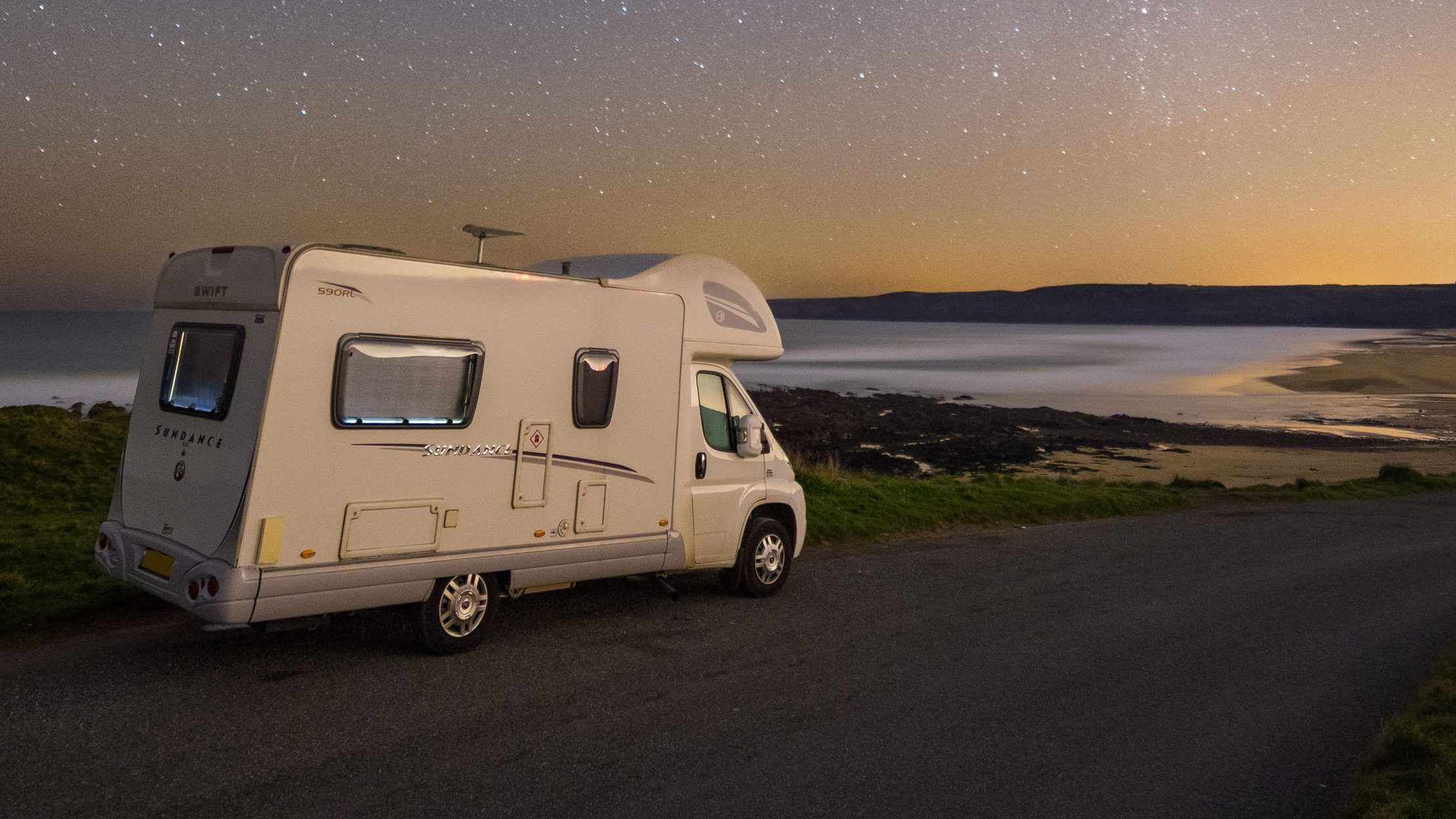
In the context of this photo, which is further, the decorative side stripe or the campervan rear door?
the decorative side stripe

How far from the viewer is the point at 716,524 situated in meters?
9.02

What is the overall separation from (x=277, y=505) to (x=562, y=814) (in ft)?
8.70

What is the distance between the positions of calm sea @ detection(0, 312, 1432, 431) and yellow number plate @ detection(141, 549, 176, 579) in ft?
137

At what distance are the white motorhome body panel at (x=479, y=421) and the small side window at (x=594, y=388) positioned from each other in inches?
2.0

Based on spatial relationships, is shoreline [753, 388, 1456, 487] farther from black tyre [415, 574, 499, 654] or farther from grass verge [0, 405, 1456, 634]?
black tyre [415, 574, 499, 654]

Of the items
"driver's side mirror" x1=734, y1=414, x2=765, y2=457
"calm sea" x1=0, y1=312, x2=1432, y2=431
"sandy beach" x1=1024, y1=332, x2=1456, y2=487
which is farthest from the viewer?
"calm sea" x1=0, y1=312, x2=1432, y2=431

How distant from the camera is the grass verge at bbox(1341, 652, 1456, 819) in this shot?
5188mm

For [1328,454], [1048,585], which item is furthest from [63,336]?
[1048,585]

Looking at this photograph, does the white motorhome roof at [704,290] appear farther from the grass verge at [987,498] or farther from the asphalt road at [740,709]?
the grass verge at [987,498]

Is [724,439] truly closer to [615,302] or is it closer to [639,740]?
[615,302]

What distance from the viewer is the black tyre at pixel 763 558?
941cm

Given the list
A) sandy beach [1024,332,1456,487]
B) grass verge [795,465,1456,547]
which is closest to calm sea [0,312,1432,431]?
sandy beach [1024,332,1456,487]

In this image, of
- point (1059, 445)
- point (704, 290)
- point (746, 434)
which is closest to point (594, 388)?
point (704, 290)

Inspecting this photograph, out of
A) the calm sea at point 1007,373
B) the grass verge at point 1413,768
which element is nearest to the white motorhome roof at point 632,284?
the grass verge at point 1413,768
